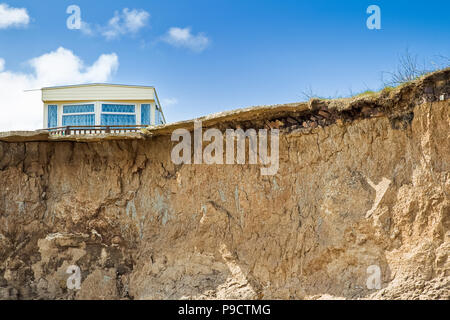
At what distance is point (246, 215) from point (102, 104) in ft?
25.4

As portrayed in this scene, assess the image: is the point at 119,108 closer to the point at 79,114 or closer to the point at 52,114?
the point at 79,114

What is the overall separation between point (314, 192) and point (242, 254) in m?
1.92

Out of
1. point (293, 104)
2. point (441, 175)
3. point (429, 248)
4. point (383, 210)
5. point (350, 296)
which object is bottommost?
point (350, 296)

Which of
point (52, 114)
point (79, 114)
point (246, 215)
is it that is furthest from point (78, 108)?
point (246, 215)

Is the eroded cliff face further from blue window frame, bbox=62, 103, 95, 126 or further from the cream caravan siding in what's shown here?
the cream caravan siding

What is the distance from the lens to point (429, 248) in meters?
7.08

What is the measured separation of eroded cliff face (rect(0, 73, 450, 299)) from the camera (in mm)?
7469

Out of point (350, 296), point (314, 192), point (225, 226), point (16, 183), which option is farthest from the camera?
point (16, 183)

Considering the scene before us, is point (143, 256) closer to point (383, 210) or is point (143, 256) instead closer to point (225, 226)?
point (225, 226)

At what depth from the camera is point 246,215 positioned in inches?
362

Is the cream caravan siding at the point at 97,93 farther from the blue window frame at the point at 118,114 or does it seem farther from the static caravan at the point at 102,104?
the blue window frame at the point at 118,114

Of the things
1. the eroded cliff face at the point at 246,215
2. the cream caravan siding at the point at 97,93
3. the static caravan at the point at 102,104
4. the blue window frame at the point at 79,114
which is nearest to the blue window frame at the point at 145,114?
the static caravan at the point at 102,104

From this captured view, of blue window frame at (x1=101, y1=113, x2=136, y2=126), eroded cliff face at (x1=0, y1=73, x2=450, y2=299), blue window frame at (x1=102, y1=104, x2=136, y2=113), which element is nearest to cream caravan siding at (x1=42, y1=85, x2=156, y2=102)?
blue window frame at (x1=102, y1=104, x2=136, y2=113)

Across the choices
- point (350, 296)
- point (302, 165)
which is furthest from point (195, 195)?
point (350, 296)
